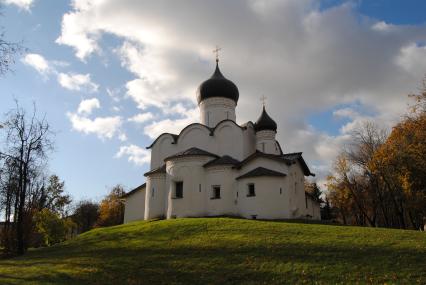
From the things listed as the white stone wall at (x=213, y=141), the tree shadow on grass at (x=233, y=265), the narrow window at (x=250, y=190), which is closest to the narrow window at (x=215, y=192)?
the narrow window at (x=250, y=190)

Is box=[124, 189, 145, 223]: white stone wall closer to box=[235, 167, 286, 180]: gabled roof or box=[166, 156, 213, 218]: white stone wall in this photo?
box=[166, 156, 213, 218]: white stone wall

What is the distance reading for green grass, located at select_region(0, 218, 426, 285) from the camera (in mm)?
11016

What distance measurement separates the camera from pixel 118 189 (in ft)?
174

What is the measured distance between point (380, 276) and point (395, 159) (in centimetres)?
1754

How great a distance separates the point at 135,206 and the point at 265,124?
11.8m

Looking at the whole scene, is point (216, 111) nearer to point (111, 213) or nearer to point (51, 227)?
point (51, 227)

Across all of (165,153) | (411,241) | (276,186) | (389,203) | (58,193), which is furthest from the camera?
(58,193)

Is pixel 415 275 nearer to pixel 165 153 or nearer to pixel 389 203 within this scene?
pixel 165 153

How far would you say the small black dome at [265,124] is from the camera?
30.8m

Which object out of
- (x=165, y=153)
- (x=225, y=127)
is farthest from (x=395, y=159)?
(x=165, y=153)

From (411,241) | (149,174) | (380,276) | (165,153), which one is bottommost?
(380,276)

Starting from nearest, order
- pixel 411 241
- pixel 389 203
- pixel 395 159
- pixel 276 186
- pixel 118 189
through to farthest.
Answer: pixel 411 241, pixel 276 186, pixel 395 159, pixel 389 203, pixel 118 189

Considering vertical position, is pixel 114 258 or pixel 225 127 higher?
pixel 225 127

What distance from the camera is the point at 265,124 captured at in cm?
3078
